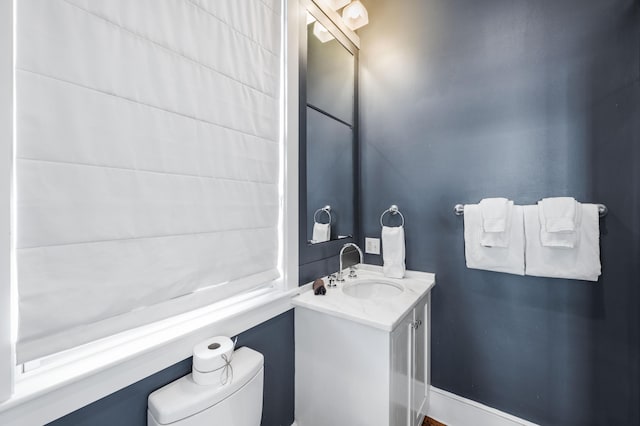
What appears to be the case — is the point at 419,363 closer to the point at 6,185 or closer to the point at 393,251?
the point at 393,251

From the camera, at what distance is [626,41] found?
1.21 metres

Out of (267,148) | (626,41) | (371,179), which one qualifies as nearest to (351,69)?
(371,179)

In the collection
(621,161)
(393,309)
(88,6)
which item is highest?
(88,6)

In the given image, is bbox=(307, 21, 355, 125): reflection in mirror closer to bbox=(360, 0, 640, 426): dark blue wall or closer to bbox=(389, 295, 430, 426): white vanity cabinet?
bbox=(360, 0, 640, 426): dark blue wall

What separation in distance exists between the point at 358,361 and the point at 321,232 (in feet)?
2.57

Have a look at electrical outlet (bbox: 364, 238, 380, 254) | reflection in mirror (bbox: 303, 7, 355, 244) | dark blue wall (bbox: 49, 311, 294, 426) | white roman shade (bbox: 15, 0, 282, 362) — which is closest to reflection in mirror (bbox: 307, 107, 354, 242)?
reflection in mirror (bbox: 303, 7, 355, 244)

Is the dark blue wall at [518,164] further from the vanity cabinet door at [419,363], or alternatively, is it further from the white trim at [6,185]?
the white trim at [6,185]

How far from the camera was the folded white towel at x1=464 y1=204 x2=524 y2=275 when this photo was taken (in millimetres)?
1392

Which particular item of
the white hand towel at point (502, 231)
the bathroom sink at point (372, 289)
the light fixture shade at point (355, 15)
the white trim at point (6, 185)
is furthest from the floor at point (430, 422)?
the light fixture shade at point (355, 15)

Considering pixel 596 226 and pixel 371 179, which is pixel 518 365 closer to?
pixel 596 226

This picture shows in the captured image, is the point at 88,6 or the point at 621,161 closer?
the point at 88,6

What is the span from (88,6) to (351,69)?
1604 millimetres

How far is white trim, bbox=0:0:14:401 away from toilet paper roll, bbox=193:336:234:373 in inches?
17.5

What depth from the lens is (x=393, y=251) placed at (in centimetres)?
175
